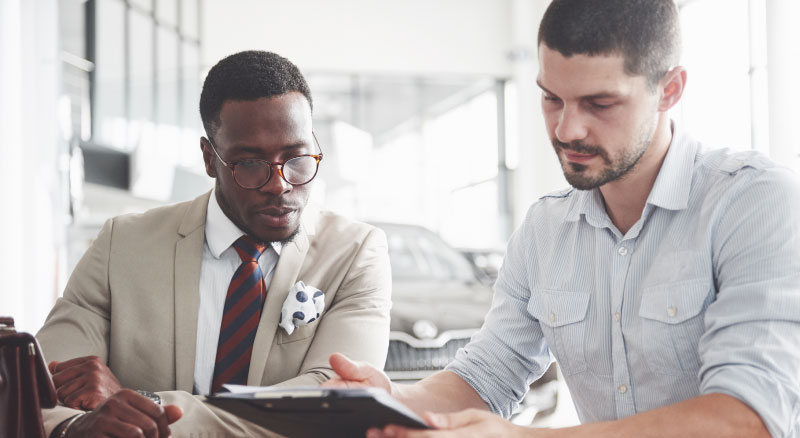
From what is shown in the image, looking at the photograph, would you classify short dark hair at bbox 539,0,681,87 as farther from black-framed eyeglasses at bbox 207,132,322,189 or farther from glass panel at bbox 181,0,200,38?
glass panel at bbox 181,0,200,38

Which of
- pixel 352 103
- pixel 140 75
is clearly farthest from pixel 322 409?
pixel 140 75

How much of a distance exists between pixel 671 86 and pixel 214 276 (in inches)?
45.4

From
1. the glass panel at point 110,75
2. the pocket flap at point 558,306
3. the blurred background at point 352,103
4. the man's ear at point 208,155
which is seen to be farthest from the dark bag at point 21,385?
the glass panel at point 110,75

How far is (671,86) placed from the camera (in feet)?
4.91

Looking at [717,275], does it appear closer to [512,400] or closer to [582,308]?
[582,308]

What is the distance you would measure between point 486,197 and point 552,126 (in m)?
8.00

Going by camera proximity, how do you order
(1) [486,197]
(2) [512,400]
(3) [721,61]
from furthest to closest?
1. (1) [486,197]
2. (3) [721,61]
3. (2) [512,400]

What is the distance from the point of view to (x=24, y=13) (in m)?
5.70

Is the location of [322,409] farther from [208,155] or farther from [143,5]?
[143,5]

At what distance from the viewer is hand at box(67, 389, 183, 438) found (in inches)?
53.9

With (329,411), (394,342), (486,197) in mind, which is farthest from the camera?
(486,197)

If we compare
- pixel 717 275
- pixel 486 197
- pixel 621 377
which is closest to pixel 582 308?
pixel 621 377

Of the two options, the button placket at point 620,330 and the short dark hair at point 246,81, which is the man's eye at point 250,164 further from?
the button placket at point 620,330

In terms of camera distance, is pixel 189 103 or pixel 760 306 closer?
pixel 760 306
